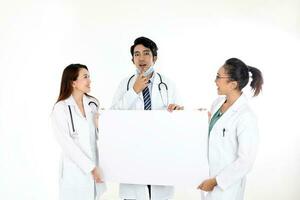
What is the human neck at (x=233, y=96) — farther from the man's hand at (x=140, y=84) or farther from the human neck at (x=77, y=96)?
the human neck at (x=77, y=96)

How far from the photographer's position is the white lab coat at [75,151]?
2303mm

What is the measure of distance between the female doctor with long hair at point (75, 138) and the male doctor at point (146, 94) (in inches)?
9.0

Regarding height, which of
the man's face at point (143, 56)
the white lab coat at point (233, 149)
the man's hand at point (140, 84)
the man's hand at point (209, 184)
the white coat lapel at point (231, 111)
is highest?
the man's face at point (143, 56)

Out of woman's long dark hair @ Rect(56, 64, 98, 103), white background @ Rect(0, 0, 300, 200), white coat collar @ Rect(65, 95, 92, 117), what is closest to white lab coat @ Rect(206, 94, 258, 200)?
white coat collar @ Rect(65, 95, 92, 117)

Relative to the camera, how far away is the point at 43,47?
3.54m

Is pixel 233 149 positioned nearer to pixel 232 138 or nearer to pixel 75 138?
pixel 232 138

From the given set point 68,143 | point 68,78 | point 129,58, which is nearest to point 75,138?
point 68,143

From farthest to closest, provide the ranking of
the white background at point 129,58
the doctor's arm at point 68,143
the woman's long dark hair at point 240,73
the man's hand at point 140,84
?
1. the white background at point 129,58
2. the man's hand at point 140,84
3. the doctor's arm at point 68,143
4. the woman's long dark hair at point 240,73

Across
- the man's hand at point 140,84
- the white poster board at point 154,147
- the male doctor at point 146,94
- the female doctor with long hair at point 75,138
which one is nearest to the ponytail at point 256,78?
the white poster board at point 154,147

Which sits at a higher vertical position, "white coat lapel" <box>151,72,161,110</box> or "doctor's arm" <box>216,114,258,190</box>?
"white coat lapel" <box>151,72,161,110</box>

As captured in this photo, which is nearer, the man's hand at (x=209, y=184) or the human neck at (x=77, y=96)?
the man's hand at (x=209, y=184)

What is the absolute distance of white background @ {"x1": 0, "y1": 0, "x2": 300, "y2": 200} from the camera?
129 inches

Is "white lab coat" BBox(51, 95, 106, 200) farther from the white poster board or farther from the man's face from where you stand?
the man's face

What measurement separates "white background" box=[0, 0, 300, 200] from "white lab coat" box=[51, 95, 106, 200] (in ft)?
3.72
